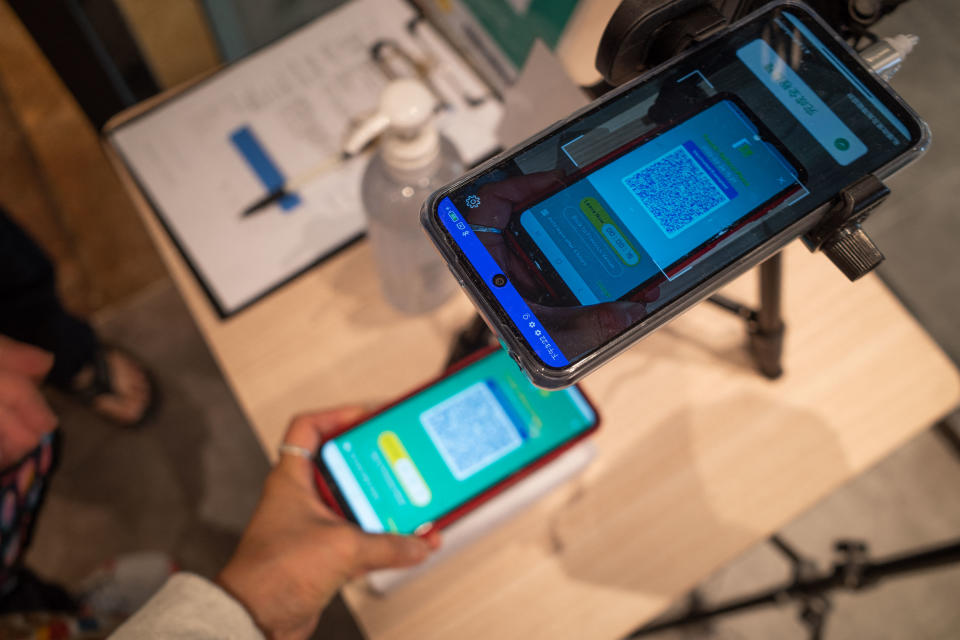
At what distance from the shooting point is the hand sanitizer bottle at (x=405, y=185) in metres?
0.48

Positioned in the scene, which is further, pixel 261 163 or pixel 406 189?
pixel 261 163

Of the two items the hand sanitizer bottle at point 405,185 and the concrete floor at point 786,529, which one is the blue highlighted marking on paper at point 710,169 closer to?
the hand sanitizer bottle at point 405,185

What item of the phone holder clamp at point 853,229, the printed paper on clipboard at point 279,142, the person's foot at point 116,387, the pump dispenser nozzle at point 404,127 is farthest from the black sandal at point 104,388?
the phone holder clamp at point 853,229

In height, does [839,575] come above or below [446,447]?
below

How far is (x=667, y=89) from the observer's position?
401 millimetres

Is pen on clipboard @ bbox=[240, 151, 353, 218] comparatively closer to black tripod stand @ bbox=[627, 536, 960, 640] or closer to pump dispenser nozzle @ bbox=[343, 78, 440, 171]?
pump dispenser nozzle @ bbox=[343, 78, 440, 171]

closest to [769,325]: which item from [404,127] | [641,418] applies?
[641,418]

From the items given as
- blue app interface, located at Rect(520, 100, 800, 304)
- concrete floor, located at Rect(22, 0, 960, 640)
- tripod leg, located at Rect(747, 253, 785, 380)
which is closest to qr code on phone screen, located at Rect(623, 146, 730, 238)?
blue app interface, located at Rect(520, 100, 800, 304)

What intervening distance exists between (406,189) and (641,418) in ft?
1.15

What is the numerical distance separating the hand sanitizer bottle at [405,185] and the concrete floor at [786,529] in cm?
75

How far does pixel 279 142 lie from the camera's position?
29.6 inches

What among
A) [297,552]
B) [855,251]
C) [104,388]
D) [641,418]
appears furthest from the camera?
[104,388]

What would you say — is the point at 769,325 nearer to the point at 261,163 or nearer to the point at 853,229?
the point at 853,229

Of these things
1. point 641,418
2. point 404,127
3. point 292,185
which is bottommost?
point 641,418
